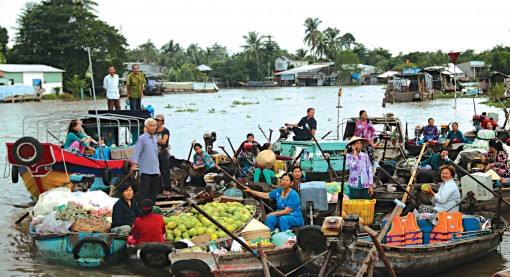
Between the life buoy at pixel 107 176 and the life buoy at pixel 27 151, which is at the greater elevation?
the life buoy at pixel 27 151

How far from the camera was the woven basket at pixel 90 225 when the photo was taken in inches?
320

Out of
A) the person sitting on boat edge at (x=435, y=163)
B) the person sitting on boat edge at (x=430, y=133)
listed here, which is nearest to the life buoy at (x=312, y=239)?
the person sitting on boat edge at (x=435, y=163)

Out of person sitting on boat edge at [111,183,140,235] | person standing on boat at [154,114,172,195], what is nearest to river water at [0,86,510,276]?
person sitting on boat edge at [111,183,140,235]

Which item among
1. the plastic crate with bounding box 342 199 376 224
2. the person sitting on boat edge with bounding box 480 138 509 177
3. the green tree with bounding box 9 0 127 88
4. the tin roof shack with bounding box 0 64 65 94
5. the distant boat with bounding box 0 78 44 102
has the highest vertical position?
the green tree with bounding box 9 0 127 88

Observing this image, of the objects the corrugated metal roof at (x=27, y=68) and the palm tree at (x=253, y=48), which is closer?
the corrugated metal roof at (x=27, y=68)

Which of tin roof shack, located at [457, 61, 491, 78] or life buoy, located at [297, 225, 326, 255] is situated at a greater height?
tin roof shack, located at [457, 61, 491, 78]

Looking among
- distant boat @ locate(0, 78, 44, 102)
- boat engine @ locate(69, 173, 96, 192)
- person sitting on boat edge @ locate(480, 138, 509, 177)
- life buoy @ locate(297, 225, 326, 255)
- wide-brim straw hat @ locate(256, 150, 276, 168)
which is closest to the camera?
life buoy @ locate(297, 225, 326, 255)

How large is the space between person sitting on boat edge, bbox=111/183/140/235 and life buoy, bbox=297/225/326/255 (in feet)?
7.64

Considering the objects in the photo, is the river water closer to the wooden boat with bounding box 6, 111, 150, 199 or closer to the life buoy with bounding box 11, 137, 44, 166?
the wooden boat with bounding box 6, 111, 150, 199

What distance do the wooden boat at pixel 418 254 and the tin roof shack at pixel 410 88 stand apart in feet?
112

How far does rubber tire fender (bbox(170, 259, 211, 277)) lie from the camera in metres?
6.70

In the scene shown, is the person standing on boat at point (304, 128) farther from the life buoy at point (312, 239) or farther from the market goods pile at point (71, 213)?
the life buoy at point (312, 239)

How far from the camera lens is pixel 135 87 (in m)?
14.0

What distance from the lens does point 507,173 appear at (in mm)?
10953
